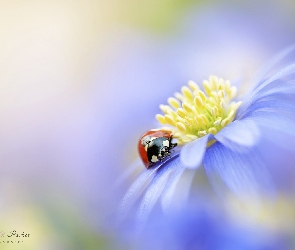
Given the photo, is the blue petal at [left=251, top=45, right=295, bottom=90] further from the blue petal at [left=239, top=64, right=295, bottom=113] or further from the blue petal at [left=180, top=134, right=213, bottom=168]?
the blue petal at [left=180, top=134, right=213, bottom=168]

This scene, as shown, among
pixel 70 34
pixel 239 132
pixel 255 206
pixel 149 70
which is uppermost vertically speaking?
pixel 70 34

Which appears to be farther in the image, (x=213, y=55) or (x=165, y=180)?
(x=213, y=55)

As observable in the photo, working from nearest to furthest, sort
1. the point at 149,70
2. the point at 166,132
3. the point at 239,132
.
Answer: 1. the point at 239,132
2. the point at 166,132
3. the point at 149,70

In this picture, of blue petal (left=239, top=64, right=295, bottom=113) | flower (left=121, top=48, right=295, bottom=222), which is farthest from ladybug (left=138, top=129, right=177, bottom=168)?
blue petal (left=239, top=64, right=295, bottom=113)

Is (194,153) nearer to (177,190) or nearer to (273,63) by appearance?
(177,190)

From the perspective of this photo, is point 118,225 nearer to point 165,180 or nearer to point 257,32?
point 165,180

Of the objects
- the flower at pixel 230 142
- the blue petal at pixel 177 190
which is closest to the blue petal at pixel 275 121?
the flower at pixel 230 142

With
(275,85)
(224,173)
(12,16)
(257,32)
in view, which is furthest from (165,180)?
(12,16)
